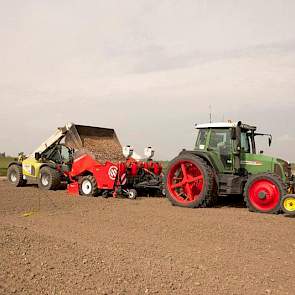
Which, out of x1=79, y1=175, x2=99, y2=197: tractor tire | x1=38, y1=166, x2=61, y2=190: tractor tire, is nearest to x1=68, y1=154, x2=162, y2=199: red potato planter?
x1=79, y1=175, x2=99, y2=197: tractor tire

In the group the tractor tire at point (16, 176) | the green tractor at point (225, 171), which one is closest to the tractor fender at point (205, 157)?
the green tractor at point (225, 171)

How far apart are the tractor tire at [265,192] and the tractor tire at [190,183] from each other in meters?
0.90

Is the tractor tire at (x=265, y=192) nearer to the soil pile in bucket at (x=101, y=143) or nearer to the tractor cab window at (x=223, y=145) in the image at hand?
the tractor cab window at (x=223, y=145)

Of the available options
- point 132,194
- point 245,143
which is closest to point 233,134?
point 245,143

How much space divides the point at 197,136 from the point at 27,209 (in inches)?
174

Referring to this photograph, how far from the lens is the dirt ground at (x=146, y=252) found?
4347 mm

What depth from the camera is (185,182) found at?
1032cm

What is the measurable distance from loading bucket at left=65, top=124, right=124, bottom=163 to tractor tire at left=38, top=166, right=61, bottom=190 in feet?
3.44

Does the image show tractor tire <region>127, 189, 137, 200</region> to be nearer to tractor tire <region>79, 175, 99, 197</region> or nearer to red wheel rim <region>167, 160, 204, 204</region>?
tractor tire <region>79, 175, 99, 197</region>

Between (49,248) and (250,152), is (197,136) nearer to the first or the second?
(250,152)

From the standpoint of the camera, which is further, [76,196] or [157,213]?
[76,196]

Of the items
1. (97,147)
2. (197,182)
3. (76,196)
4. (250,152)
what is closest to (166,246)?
(197,182)

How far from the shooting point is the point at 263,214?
898cm

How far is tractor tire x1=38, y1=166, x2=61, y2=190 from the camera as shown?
45.7ft
